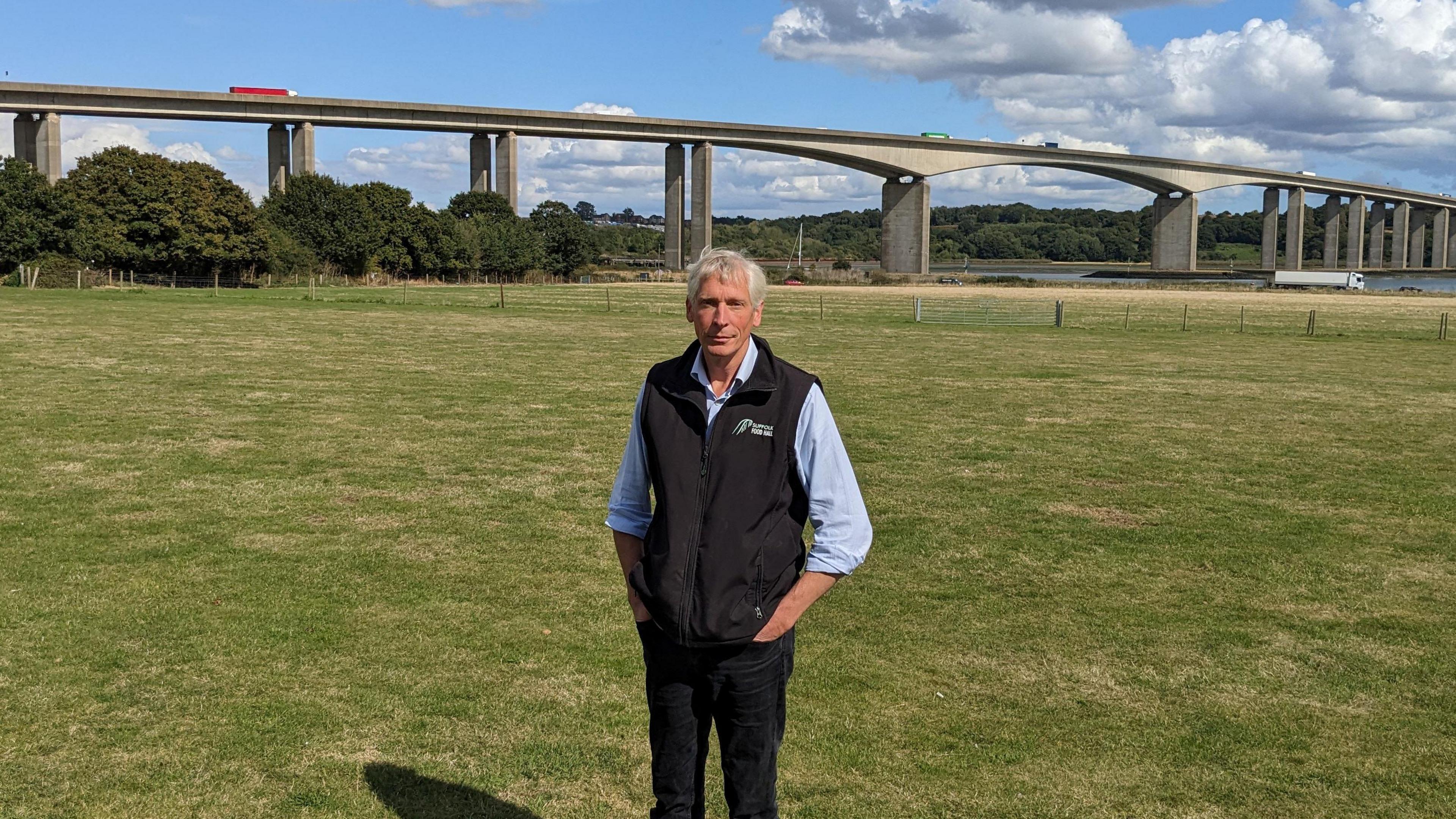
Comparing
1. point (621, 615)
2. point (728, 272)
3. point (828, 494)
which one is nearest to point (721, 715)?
point (828, 494)

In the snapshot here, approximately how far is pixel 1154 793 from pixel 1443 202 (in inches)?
8335

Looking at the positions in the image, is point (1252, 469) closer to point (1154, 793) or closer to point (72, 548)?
point (1154, 793)

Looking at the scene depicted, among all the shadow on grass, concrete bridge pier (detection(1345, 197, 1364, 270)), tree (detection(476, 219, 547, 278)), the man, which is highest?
concrete bridge pier (detection(1345, 197, 1364, 270))

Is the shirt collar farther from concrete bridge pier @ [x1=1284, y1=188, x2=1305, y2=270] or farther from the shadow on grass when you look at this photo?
concrete bridge pier @ [x1=1284, y1=188, x2=1305, y2=270]

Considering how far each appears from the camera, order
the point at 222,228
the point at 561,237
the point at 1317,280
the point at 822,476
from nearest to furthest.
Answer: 1. the point at 822,476
2. the point at 222,228
3. the point at 561,237
4. the point at 1317,280

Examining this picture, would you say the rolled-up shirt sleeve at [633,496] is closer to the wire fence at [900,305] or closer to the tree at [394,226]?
the wire fence at [900,305]

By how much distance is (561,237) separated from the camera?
366 feet

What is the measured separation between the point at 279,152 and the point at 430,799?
106648 mm

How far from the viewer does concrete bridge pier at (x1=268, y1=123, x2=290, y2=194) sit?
10225 cm

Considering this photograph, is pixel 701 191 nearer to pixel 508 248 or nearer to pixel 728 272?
pixel 508 248

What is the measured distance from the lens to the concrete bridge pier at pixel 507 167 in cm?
11081

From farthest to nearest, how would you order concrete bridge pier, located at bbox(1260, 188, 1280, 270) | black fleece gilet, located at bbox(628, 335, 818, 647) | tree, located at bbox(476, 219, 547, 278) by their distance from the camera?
concrete bridge pier, located at bbox(1260, 188, 1280, 270), tree, located at bbox(476, 219, 547, 278), black fleece gilet, located at bbox(628, 335, 818, 647)

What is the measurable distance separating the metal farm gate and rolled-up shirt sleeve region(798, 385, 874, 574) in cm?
4268

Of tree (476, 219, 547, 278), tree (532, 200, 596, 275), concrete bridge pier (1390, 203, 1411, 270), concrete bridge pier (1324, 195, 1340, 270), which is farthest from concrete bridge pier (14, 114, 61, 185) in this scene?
concrete bridge pier (1390, 203, 1411, 270)
